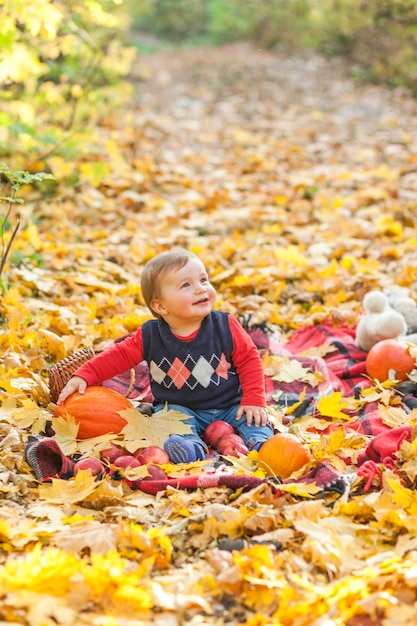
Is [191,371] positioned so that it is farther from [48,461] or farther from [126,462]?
[48,461]

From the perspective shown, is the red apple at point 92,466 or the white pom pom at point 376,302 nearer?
the red apple at point 92,466

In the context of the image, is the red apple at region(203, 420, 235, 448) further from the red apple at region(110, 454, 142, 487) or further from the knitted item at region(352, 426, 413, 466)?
the knitted item at region(352, 426, 413, 466)

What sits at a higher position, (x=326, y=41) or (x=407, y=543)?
(x=326, y=41)

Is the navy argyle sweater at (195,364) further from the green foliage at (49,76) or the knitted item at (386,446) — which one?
the green foliage at (49,76)

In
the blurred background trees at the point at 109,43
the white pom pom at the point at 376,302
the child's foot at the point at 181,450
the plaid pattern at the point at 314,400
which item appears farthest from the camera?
the blurred background trees at the point at 109,43

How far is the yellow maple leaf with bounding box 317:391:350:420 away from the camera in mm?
3160

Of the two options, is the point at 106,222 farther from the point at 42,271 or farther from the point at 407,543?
the point at 407,543

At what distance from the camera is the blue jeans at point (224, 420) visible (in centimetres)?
297

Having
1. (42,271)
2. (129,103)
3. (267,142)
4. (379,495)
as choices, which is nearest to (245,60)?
(129,103)

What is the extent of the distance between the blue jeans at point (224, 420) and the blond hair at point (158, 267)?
20.1 inches

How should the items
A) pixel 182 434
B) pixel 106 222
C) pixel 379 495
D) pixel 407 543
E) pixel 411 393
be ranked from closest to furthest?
pixel 407 543 < pixel 379 495 < pixel 182 434 < pixel 411 393 < pixel 106 222

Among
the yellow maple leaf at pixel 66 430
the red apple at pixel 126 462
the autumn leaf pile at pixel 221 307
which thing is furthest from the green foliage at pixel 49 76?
the red apple at pixel 126 462

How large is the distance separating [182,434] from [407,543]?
1.07 meters

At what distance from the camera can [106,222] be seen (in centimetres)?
623
